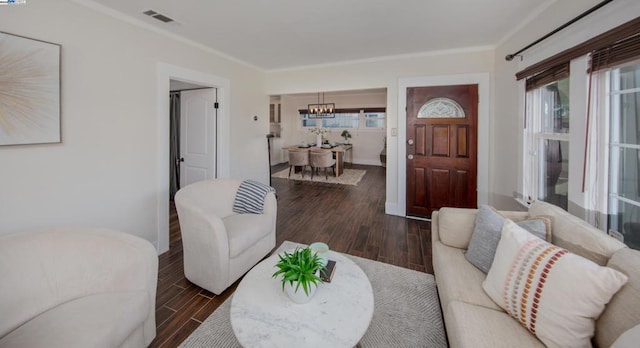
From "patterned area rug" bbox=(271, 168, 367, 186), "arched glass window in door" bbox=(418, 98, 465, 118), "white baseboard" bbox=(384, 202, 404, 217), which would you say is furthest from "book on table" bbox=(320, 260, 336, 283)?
"patterned area rug" bbox=(271, 168, 367, 186)

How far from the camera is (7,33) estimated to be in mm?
1805

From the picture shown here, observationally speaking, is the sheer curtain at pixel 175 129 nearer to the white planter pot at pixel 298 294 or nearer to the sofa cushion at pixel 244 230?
the sofa cushion at pixel 244 230

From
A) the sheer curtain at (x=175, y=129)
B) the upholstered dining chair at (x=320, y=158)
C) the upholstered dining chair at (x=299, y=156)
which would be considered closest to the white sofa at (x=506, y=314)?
the sheer curtain at (x=175, y=129)

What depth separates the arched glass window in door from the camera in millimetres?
3723

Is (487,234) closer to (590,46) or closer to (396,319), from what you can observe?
(396,319)

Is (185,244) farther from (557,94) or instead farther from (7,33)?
(557,94)

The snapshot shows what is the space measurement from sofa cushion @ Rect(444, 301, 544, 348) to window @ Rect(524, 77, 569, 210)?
1663 millimetres

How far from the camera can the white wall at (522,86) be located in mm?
1800

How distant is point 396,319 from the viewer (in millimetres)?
1844

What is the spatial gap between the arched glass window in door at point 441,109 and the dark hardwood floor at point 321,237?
161 centimetres

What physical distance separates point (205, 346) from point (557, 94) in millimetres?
3440

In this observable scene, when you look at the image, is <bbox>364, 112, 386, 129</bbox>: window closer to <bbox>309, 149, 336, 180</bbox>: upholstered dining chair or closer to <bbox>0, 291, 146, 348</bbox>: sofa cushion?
<bbox>309, 149, 336, 180</bbox>: upholstered dining chair

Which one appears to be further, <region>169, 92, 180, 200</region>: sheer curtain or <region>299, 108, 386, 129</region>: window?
<region>299, 108, 386, 129</region>: window

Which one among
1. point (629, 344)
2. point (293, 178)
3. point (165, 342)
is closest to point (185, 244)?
point (165, 342)
